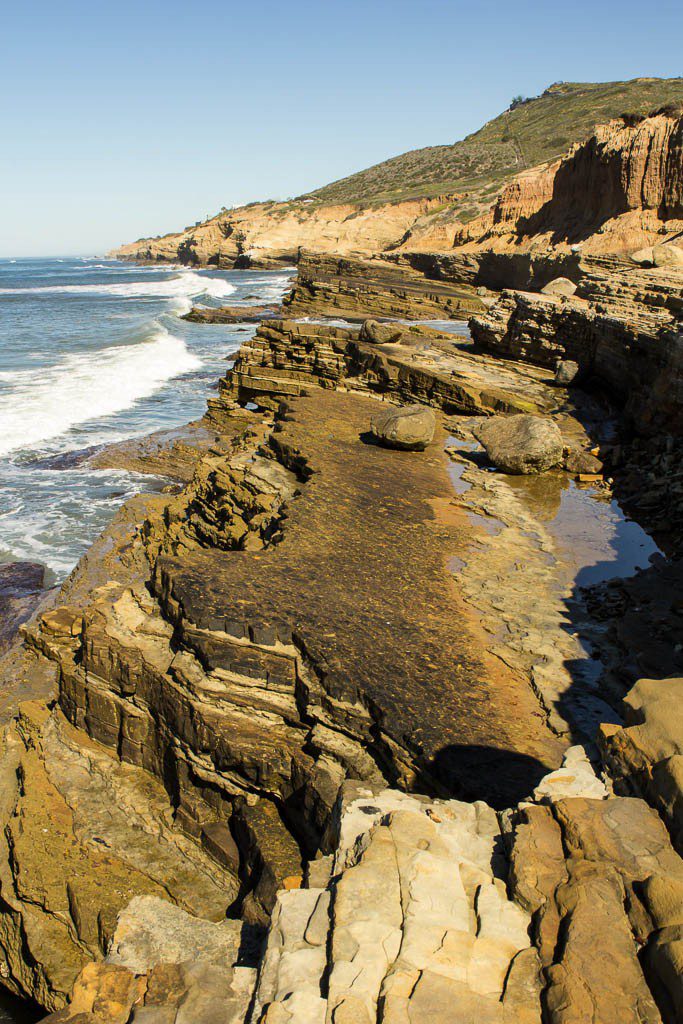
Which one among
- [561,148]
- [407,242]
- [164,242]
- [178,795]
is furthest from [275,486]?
[164,242]

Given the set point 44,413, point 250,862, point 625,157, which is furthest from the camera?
point 625,157

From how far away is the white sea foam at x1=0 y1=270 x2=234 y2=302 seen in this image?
62156mm

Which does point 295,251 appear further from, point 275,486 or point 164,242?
point 275,486

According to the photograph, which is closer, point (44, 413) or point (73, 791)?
point (73, 791)

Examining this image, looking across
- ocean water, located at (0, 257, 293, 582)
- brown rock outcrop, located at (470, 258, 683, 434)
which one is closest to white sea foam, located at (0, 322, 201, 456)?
ocean water, located at (0, 257, 293, 582)

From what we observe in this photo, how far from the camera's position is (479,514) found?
10.2m

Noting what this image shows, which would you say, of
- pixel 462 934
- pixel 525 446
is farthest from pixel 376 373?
pixel 462 934

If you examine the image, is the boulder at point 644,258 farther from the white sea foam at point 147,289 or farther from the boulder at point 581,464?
the white sea foam at point 147,289

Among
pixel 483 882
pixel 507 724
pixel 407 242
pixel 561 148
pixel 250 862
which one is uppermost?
pixel 561 148

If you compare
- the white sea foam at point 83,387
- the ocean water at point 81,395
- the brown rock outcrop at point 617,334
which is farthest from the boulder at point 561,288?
the white sea foam at point 83,387

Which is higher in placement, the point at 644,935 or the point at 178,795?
the point at 644,935

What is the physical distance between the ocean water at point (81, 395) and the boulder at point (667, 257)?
15155 mm

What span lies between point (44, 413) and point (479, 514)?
52.5 ft

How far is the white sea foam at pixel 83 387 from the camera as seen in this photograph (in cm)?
2022
